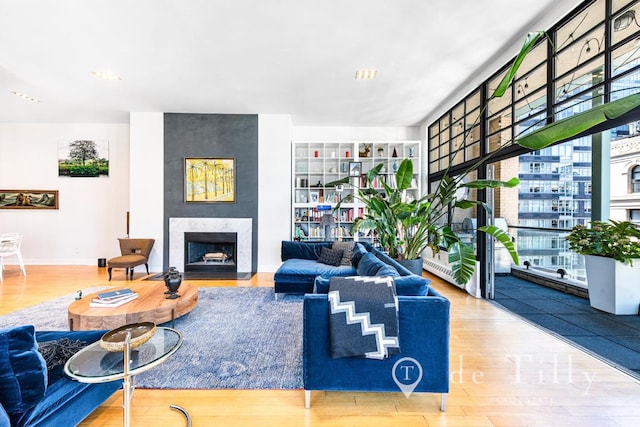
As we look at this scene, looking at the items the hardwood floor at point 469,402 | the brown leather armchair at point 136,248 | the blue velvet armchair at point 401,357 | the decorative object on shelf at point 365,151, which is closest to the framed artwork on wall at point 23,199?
the brown leather armchair at point 136,248

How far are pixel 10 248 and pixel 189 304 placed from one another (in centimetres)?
477

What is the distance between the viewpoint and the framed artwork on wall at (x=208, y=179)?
5.48 metres

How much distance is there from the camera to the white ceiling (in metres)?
2.64

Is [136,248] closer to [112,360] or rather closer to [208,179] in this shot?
[208,179]

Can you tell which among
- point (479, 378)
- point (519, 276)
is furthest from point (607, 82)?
point (519, 276)

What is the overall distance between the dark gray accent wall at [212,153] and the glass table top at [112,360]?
13.1 feet

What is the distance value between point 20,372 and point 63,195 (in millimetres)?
6744

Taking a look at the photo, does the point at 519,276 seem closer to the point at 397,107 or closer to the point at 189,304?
the point at 397,107

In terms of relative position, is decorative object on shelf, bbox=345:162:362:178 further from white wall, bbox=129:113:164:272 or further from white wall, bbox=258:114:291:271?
white wall, bbox=129:113:164:272

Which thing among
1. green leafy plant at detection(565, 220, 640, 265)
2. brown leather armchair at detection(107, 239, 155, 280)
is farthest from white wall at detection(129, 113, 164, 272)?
green leafy plant at detection(565, 220, 640, 265)

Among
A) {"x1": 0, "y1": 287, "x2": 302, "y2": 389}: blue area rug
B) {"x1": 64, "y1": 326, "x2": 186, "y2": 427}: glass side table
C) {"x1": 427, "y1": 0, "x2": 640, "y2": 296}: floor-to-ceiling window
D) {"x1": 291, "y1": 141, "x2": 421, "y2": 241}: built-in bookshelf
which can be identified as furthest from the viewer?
{"x1": 291, "y1": 141, "x2": 421, "y2": 241}: built-in bookshelf

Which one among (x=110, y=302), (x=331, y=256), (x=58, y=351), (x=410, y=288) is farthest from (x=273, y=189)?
(x=58, y=351)

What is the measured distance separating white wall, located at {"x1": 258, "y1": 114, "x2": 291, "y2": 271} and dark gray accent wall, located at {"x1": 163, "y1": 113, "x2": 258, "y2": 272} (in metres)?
0.12

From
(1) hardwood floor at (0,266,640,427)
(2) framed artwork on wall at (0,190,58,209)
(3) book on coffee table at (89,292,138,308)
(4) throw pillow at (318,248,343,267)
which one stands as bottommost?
(1) hardwood floor at (0,266,640,427)
